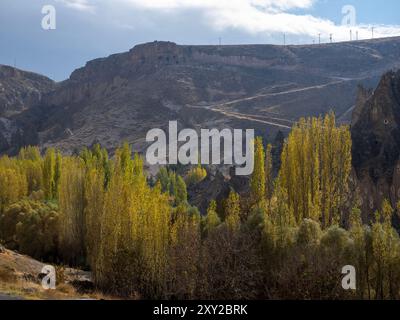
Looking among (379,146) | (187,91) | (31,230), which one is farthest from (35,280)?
(187,91)

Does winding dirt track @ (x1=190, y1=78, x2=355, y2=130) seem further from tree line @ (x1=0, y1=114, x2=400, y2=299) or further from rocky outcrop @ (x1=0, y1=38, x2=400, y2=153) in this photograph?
tree line @ (x1=0, y1=114, x2=400, y2=299)

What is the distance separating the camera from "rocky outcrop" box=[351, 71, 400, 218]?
32906 mm

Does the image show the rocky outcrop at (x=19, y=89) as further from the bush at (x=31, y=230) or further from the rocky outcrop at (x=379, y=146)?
the rocky outcrop at (x=379, y=146)


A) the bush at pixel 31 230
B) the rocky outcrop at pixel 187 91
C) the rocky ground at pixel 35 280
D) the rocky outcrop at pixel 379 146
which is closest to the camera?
the rocky ground at pixel 35 280

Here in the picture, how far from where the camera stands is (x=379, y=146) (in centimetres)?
3609

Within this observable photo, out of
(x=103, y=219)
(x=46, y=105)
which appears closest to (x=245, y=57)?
(x=46, y=105)

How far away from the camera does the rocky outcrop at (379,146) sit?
108 feet

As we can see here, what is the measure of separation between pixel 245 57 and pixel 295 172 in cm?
13830
